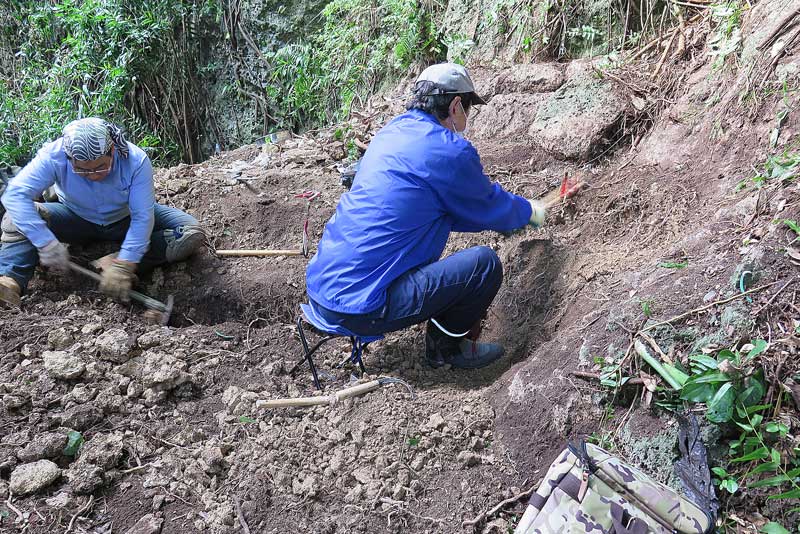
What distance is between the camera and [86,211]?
3.73 m

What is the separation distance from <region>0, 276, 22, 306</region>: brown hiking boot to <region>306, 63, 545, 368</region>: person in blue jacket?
6.11 feet

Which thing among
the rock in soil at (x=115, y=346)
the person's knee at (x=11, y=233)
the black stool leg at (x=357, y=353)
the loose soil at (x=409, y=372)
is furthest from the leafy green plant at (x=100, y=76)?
the black stool leg at (x=357, y=353)

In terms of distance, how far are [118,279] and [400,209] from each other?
6.22 ft

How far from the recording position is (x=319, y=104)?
721cm

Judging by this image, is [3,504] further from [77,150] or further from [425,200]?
[425,200]

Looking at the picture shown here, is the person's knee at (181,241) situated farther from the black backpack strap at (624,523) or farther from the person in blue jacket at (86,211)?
the black backpack strap at (624,523)

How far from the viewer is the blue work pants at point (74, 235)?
3.65 meters

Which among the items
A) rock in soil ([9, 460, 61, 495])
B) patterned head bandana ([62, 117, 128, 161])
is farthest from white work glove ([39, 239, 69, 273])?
rock in soil ([9, 460, 61, 495])

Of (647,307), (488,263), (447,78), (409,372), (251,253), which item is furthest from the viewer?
(251,253)

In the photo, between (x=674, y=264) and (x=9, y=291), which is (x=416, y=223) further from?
(x=9, y=291)

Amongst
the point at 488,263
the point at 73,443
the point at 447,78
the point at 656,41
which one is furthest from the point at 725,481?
the point at 656,41

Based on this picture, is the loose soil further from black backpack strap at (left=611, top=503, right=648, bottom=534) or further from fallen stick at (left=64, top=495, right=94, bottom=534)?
black backpack strap at (left=611, top=503, right=648, bottom=534)

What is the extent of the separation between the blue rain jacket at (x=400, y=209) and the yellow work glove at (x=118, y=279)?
1399mm

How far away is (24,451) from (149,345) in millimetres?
838
